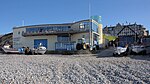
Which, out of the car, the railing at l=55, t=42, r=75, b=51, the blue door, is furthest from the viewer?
the blue door

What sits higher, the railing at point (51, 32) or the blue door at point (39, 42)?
the railing at point (51, 32)

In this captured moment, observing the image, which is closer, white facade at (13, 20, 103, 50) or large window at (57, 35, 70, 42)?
white facade at (13, 20, 103, 50)

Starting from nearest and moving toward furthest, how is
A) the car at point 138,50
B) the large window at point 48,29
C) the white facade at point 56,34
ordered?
the car at point 138,50
the white facade at point 56,34
the large window at point 48,29

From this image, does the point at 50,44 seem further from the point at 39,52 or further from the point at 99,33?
the point at 39,52

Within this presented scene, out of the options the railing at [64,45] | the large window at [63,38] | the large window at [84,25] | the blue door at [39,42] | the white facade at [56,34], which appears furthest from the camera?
the blue door at [39,42]

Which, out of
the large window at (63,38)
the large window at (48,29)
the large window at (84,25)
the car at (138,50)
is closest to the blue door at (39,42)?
the large window at (48,29)

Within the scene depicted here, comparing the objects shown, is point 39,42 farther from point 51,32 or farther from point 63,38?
point 63,38

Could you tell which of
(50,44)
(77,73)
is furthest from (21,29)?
(77,73)

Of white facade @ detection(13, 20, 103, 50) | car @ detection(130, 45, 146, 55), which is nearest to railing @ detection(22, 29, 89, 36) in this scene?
white facade @ detection(13, 20, 103, 50)

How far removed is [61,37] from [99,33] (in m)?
8.18

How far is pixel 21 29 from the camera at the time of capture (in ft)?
147

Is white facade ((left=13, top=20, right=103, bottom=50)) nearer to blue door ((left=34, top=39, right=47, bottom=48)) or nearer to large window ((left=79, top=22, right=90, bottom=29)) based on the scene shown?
large window ((left=79, top=22, right=90, bottom=29))

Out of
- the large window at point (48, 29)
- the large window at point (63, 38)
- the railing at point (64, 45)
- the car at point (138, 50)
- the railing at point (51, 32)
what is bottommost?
the car at point (138, 50)

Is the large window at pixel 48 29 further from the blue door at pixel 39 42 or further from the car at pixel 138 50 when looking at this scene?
the car at pixel 138 50
